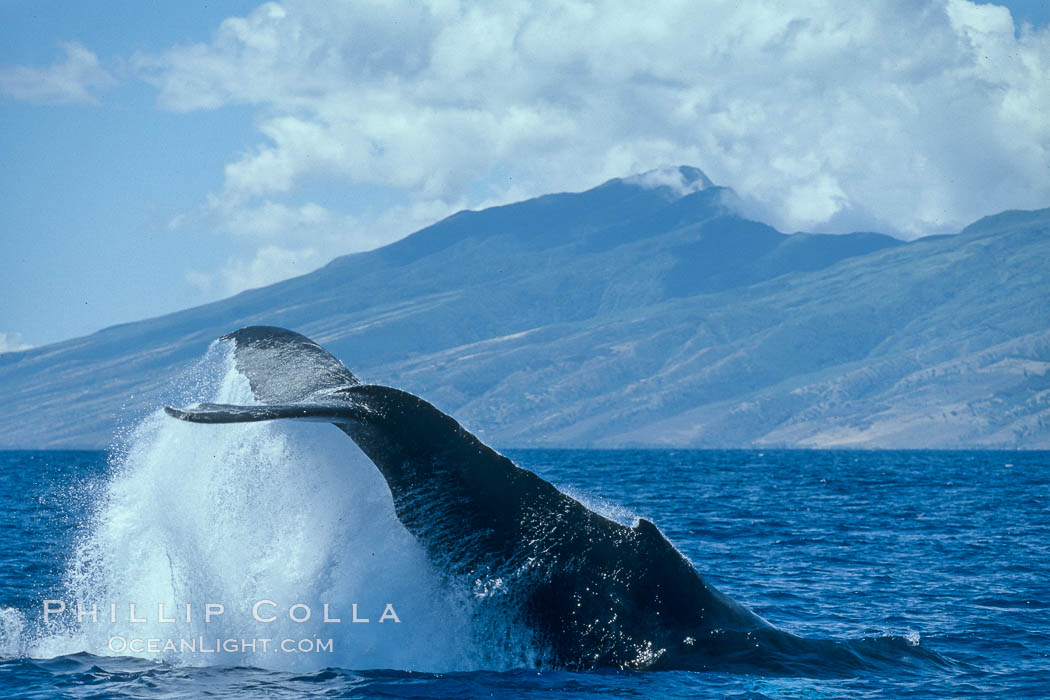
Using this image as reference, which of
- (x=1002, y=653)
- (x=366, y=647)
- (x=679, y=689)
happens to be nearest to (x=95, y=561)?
(x=366, y=647)

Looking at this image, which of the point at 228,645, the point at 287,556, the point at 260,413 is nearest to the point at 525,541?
the point at 287,556

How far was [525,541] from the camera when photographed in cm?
848

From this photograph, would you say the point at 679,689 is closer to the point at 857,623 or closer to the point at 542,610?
the point at 542,610

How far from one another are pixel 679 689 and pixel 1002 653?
4.41m

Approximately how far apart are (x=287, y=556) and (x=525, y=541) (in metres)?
2.13

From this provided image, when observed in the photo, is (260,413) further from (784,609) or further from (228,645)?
(784,609)

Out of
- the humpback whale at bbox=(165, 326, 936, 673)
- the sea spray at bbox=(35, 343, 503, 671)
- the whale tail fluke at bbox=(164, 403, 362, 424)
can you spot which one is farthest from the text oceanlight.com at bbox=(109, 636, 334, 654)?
the whale tail fluke at bbox=(164, 403, 362, 424)

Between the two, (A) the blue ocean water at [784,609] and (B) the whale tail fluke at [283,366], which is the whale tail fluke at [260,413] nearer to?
(B) the whale tail fluke at [283,366]

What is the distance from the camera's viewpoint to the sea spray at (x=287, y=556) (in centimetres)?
915

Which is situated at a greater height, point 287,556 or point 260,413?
point 260,413

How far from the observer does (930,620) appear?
1369 centimetres

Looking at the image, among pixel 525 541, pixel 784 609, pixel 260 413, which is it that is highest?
pixel 260 413

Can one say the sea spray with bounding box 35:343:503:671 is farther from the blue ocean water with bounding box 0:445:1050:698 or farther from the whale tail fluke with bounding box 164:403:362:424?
the whale tail fluke with bounding box 164:403:362:424

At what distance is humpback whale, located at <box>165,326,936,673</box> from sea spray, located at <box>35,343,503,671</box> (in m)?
0.35
